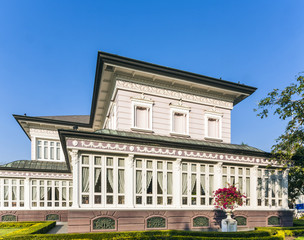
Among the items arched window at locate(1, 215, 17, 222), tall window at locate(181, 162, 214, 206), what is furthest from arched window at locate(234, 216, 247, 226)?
arched window at locate(1, 215, 17, 222)

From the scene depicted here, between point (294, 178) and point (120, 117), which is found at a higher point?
point (120, 117)

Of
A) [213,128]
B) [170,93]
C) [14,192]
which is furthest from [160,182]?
[14,192]

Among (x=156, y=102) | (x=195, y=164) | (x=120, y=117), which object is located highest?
(x=156, y=102)

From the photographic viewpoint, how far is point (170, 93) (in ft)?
71.9

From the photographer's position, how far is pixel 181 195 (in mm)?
17828

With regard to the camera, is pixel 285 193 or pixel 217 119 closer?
pixel 285 193

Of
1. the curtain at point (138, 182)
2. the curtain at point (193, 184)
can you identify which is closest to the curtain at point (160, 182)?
the curtain at point (138, 182)

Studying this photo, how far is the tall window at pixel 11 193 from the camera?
25516mm

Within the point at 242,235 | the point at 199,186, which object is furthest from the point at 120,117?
the point at 242,235

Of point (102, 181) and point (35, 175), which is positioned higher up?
point (102, 181)

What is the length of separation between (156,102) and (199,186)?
7.88 m

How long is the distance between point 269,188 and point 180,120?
9.69 metres

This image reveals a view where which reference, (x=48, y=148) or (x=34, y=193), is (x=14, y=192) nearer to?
(x=34, y=193)

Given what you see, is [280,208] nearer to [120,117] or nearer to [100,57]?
[120,117]
